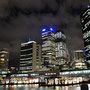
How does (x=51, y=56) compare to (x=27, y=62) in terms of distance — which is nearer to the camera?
(x=27, y=62)

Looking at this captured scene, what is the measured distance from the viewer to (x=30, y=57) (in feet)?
550

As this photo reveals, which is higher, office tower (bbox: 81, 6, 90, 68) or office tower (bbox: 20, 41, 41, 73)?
office tower (bbox: 81, 6, 90, 68)

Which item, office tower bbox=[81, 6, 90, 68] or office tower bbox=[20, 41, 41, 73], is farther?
office tower bbox=[20, 41, 41, 73]

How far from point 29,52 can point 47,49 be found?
3630 centimetres

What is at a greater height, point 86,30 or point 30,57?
point 86,30

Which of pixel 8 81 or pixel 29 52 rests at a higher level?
pixel 29 52

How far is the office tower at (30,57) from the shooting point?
16524 centimetres

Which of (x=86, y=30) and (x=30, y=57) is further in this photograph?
(x=30, y=57)

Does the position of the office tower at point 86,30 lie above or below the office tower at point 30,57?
above

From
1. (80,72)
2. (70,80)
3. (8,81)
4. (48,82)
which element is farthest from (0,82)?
(80,72)

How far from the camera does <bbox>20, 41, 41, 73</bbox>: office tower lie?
542 feet

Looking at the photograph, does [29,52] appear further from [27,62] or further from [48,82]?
[48,82]

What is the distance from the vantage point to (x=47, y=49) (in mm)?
197375

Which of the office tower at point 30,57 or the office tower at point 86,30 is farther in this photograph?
the office tower at point 30,57
